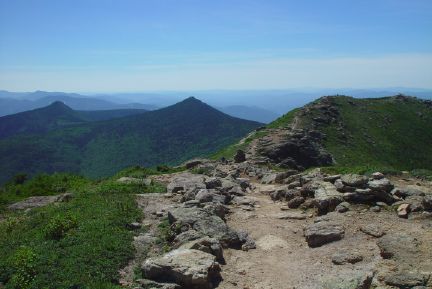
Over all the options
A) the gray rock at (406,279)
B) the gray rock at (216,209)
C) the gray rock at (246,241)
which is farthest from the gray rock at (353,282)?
the gray rock at (216,209)

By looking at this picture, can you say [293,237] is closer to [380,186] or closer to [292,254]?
[292,254]

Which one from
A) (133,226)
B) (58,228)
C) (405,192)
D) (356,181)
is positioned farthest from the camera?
(356,181)

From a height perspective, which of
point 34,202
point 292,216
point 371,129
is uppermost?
point 292,216

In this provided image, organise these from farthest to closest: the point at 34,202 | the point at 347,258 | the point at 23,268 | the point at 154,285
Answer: the point at 34,202 < the point at 347,258 < the point at 23,268 < the point at 154,285

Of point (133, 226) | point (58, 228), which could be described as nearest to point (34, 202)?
point (58, 228)

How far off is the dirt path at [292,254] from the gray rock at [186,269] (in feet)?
2.10

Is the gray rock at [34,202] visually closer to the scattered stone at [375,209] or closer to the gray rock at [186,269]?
the gray rock at [186,269]

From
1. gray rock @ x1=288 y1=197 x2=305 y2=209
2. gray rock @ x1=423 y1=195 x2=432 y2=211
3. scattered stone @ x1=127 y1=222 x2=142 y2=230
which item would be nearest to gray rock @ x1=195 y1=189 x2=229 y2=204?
gray rock @ x1=288 y1=197 x2=305 y2=209

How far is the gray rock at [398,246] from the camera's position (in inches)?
583

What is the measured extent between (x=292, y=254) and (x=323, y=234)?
5.86 ft

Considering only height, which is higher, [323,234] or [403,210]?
[403,210]

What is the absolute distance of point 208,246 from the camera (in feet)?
52.2

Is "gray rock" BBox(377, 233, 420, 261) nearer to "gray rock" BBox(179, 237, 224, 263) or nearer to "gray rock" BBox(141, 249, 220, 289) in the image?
"gray rock" BBox(179, 237, 224, 263)

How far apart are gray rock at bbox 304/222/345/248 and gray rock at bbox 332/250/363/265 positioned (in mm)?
1794
